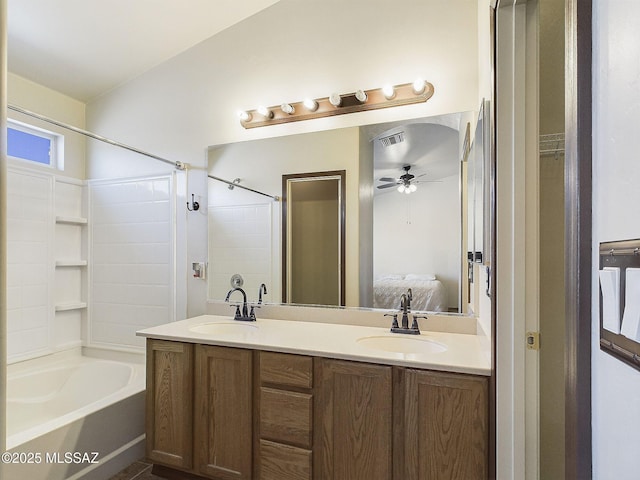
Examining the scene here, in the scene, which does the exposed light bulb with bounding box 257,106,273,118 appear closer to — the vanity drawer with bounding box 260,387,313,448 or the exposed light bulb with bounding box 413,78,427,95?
the exposed light bulb with bounding box 413,78,427,95

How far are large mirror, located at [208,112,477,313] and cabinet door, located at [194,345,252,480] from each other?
2.12ft

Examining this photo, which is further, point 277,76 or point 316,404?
point 277,76

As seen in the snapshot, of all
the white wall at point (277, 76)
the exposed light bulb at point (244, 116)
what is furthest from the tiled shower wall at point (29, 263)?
the exposed light bulb at point (244, 116)

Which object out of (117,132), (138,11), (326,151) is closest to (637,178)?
(326,151)

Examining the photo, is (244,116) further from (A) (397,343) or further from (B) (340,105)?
(A) (397,343)

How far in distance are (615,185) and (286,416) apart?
169 centimetres

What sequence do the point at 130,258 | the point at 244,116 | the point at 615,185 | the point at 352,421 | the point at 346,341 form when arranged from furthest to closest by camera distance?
the point at 130,258 → the point at 244,116 → the point at 346,341 → the point at 352,421 → the point at 615,185

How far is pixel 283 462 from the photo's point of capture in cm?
176

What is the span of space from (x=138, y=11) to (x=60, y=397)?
2794 millimetres

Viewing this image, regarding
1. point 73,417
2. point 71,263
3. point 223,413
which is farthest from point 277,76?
point 73,417

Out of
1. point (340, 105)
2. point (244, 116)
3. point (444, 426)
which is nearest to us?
point (444, 426)

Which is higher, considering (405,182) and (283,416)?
(405,182)

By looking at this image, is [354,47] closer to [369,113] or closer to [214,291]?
[369,113]

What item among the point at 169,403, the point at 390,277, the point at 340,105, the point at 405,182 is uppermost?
the point at 340,105
